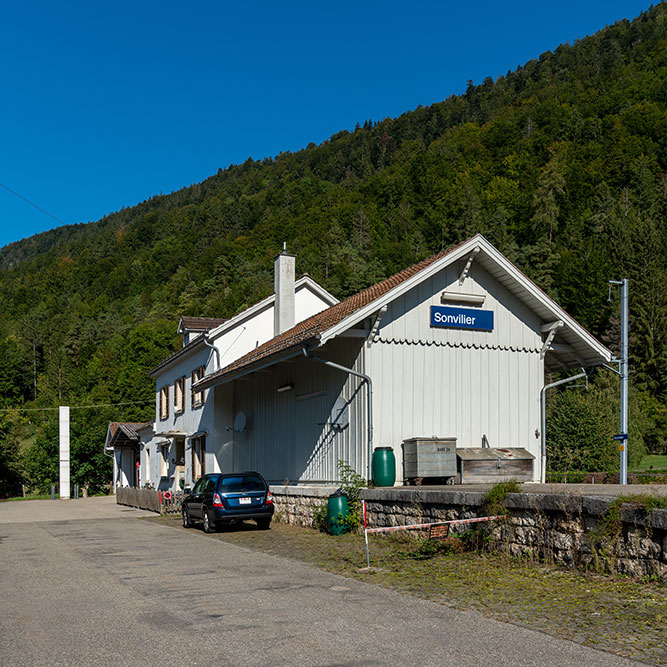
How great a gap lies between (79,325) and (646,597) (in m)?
111

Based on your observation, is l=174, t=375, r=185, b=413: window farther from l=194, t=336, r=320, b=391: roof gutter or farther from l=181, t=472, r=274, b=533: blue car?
l=181, t=472, r=274, b=533: blue car

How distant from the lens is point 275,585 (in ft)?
33.0

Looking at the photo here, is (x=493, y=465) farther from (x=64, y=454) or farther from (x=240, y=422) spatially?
(x=64, y=454)

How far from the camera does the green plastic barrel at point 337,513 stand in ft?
52.9

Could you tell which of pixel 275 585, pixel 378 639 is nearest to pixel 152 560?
pixel 275 585

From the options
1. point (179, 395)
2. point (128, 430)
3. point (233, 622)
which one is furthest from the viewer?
point (128, 430)

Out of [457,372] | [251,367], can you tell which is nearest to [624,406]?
[457,372]

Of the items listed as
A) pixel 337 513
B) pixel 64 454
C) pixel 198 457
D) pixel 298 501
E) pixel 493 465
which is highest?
pixel 493 465

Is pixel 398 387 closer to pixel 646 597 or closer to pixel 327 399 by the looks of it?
pixel 327 399

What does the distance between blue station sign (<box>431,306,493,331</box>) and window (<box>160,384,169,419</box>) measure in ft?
68.5

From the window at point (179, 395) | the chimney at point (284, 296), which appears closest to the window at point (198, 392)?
the window at point (179, 395)

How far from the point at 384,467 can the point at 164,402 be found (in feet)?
73.6

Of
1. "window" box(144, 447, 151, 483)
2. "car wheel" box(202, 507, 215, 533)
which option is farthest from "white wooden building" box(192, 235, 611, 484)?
"window" box(144, 447, 151, 483)

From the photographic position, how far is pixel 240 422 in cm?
2577
